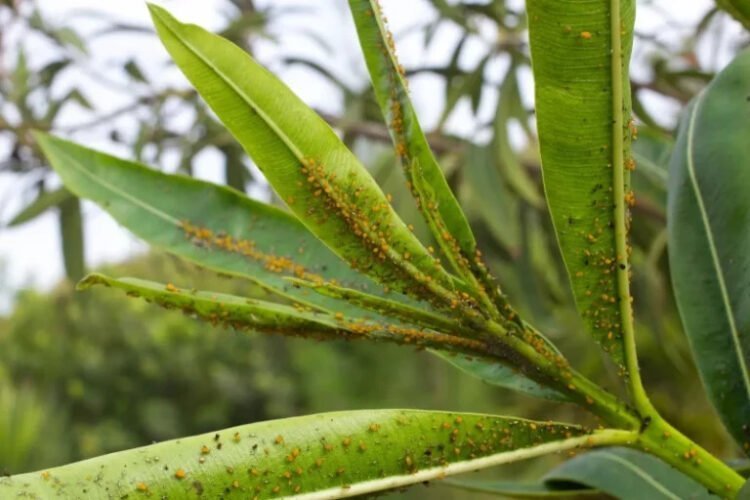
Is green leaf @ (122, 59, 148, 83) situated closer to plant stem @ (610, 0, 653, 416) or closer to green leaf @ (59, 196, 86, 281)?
green leaf @ (59, 196, 86, 281)

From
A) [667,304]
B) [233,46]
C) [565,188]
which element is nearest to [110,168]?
[233,46]

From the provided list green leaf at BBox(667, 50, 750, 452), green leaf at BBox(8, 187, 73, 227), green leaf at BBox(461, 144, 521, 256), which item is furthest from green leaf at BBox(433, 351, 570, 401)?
green leaf at BBox(8, 187, 73, 227)

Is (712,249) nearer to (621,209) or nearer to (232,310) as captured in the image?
(621,209)

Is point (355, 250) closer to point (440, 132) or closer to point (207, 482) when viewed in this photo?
point (207, 482)

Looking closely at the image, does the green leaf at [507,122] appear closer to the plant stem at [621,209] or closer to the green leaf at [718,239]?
the green leaf at [718,239]

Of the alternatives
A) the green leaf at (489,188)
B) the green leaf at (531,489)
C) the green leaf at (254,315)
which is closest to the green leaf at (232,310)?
the green leaf at (254,315)

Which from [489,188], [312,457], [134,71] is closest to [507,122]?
[489,188]

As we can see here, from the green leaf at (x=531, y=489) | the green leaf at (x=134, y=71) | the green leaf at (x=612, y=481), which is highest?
the green leaf at (x=134, y=71)
